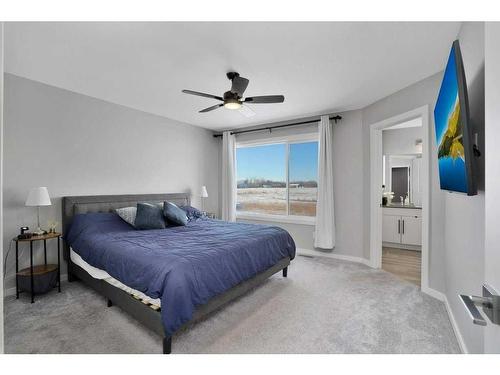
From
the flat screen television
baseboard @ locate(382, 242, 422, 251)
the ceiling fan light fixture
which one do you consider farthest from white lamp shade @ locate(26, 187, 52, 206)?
baseboard @ locate(382, 242, 422, 251)

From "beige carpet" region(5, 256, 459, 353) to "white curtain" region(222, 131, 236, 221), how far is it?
2518 millimetres

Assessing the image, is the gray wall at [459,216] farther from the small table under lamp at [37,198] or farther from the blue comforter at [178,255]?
the small table under lamp at [37,198]

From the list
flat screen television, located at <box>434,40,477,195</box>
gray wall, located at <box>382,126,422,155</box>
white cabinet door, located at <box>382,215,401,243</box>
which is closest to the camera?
flat screen television, located at <box>434,40,477,195</box>

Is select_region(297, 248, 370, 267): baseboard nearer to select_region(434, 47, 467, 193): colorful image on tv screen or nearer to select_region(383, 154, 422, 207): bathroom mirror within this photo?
select_region(383, 154, 422, 207): bathroom mirror

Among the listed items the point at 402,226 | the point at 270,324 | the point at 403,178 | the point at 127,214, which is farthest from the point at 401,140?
the point at 127,214

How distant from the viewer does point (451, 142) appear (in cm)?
151

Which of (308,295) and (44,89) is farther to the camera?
(44,89)

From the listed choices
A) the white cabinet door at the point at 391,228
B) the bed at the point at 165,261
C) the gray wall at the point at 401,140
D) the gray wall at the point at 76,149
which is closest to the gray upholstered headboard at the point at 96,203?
the bed at the point at 165,261

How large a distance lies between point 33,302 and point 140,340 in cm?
156

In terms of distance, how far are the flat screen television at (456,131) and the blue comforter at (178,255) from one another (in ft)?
6.17

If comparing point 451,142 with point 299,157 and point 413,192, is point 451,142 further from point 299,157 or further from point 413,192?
point 413,192

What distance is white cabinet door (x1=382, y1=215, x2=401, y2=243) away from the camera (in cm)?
485

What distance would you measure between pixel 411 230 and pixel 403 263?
1036 mm
